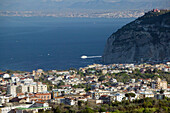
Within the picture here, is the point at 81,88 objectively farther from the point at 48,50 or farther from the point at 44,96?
the point at 48,50

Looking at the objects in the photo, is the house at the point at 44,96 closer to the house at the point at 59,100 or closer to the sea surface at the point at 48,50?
the house at the point at 59,100

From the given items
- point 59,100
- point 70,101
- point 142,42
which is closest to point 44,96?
point 59,100

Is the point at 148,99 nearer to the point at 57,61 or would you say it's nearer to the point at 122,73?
the point at 122,73

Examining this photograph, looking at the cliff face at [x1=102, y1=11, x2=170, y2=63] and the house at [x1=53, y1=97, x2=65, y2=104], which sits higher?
the cliff face at [x1=102, y1=11, x2=170, y2=63]

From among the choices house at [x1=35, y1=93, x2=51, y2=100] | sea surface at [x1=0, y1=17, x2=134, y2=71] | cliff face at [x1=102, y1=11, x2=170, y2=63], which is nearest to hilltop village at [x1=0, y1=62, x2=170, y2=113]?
house at [x1=35, y1=93, x2=51, y2=100]

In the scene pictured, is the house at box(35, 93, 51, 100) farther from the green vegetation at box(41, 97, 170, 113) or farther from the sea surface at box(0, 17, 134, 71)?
the sea surface at box(0, 17, 134, 71)

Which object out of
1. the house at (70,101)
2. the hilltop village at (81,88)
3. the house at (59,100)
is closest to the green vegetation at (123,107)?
the hilltop village at (81,88)
